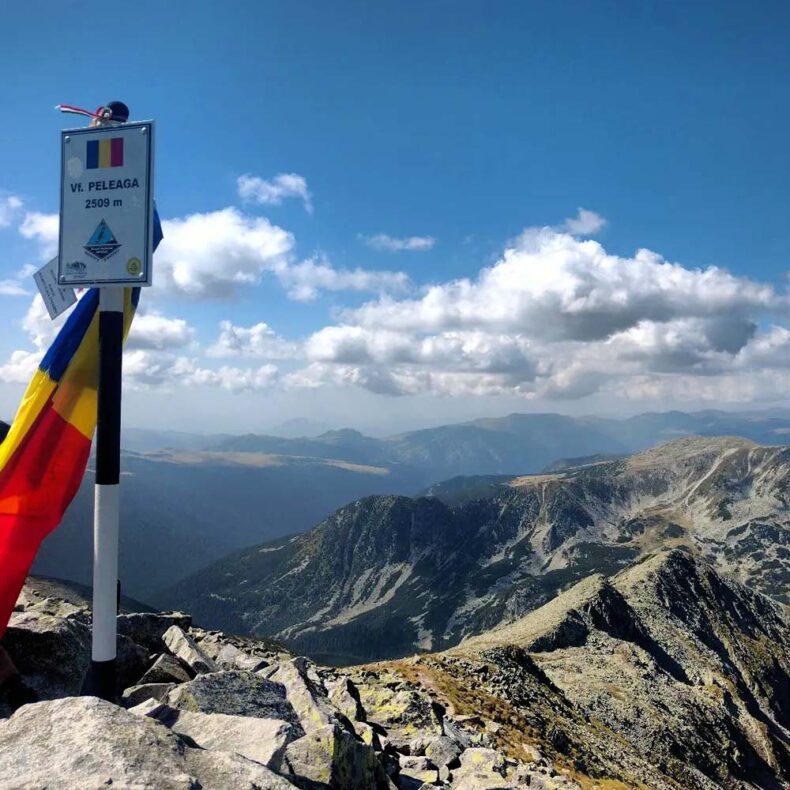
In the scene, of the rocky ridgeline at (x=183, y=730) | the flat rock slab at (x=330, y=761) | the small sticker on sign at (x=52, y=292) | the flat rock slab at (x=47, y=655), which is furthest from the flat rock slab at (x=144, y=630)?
the small sticker on sign at (x=52, y=292)

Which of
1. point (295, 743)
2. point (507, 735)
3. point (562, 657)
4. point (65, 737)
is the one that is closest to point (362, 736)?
point (295, 743)

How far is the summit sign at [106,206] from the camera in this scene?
1044 cm

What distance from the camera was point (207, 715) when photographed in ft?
37.4

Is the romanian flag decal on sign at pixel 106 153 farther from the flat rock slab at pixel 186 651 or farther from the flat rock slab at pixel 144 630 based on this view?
the flat rock slab at pixel 144 630

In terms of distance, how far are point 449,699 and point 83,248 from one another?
1744 inches

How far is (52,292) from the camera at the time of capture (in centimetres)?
1205

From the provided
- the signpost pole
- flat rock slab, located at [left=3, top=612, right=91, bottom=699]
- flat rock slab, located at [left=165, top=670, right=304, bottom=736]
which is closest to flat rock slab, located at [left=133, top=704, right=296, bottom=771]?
flat rock slab, located at [left=165, top=670, right=304, bottom=736]

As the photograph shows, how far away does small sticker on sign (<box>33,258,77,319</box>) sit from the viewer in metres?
12.0

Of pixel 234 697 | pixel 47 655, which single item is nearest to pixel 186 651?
pixel 47 655

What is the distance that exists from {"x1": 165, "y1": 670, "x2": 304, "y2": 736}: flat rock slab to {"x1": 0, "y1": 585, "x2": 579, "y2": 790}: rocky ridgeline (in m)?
0.03

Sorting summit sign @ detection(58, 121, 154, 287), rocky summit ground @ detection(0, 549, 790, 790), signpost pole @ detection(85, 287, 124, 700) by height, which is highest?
summit sign @ detection(58, 121, 154, 287)

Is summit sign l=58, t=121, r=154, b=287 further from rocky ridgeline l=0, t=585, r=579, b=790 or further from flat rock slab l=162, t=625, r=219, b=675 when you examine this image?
flat rock slab l=162, t=625, r=219, b=675

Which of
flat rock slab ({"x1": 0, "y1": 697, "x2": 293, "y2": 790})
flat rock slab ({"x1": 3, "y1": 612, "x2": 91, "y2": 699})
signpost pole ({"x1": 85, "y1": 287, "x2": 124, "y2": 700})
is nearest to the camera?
flat rock slab ({"x1": 0, "y1": 697, "x2": 293, "y2": 790})

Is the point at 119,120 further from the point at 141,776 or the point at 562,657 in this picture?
the point at 562,657
